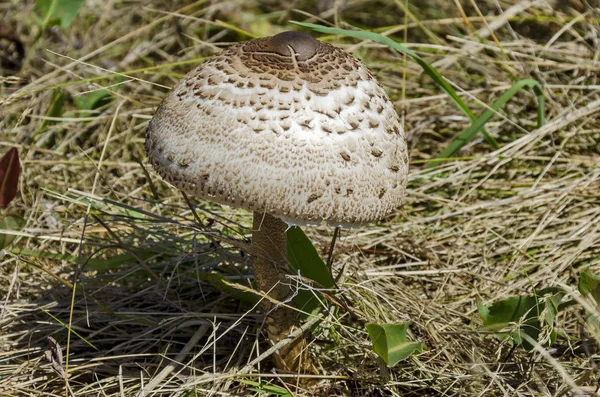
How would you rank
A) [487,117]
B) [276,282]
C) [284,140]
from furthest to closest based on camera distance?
[487,117], [276,282], [284,140]

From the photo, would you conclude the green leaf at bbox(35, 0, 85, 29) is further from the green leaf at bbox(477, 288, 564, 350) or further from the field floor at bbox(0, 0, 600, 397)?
the green leaf at bbox(477, 288, 564, 350)

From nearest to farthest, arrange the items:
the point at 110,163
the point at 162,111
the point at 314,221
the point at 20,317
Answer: the point at 314,221, the point at 162,111, the point at 20,317, the point at 110,163

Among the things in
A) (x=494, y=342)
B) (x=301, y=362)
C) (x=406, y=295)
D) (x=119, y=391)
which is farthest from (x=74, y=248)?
(x=494, y=342)

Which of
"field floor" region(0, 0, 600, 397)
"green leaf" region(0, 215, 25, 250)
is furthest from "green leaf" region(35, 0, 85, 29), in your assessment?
"green leaf" region(0, 215, 25, 250)

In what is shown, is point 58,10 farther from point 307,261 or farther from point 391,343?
point 391,343

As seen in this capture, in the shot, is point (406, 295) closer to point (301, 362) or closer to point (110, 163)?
point (301, 362)

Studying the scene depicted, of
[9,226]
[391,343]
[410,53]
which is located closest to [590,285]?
[391,343]

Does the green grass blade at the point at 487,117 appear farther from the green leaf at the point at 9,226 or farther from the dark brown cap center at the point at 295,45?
the green leaf at the point at 9,226
